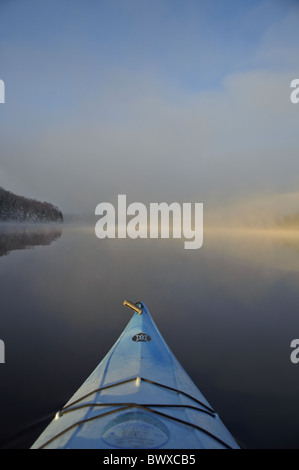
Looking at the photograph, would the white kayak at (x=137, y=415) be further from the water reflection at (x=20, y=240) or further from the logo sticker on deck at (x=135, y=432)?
the water reflection at (x=20, y=240)

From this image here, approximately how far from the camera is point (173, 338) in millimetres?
8758

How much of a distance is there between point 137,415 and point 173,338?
6.02 m

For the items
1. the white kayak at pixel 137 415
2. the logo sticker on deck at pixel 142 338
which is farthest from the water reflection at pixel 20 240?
the white kayak at pixel 137 415

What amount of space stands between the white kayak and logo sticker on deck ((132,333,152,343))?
0.87 m

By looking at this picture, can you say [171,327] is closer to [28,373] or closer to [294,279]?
[28,373]

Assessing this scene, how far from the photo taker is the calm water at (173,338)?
4.76 metres

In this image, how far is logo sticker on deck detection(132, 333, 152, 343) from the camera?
5727 mm

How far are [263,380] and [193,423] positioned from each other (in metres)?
3.90

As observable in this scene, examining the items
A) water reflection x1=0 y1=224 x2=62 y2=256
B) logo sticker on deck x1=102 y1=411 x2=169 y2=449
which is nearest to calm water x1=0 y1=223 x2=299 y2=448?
logo sticker on deck x1=102 y1=411 x2=169 y2=449

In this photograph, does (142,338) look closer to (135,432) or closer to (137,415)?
(137,415)

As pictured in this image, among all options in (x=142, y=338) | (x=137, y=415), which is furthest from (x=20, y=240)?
(x=137, y=415)

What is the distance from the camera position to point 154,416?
303 centimetres

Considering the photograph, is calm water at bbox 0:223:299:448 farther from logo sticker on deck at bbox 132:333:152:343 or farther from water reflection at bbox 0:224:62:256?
water reflection at bbox 0:224:62:256
